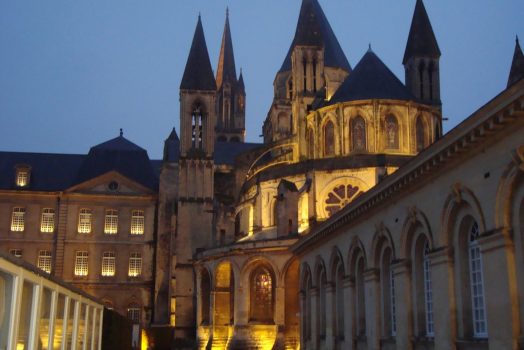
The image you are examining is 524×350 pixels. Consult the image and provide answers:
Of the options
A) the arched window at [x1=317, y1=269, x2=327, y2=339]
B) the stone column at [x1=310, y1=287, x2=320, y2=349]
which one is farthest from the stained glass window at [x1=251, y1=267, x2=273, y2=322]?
the arched window at [x1=317, y1=269, x2=327, y2=339]

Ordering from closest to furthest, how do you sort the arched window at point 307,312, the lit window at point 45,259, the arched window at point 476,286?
1. the arched window at point 476,286
2. the arched window at point 307,312
3. the lit window at point 45,259

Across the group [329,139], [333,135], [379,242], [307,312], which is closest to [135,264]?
[329,139]

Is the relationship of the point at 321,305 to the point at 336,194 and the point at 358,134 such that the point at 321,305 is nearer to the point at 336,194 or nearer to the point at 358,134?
the point at 336,194

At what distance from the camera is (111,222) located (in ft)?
209

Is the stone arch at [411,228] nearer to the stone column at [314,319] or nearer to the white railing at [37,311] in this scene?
the white railing at [37,311]

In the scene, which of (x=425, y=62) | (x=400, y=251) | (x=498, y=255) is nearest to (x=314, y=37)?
(x=425, y=62)

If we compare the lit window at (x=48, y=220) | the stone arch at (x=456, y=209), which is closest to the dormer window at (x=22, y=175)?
the lit window at (x=48, y=220)

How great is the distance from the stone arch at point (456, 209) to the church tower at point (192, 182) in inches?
1471

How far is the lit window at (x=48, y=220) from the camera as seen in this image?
63000 mm

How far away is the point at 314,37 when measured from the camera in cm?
5738

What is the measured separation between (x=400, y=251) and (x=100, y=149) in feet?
168

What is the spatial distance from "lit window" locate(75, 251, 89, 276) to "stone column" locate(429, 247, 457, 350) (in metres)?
48.1

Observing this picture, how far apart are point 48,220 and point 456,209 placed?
5081 cm

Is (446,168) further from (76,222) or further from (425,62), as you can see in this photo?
(76,222)
